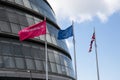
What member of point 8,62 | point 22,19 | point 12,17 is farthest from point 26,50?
point 12,17

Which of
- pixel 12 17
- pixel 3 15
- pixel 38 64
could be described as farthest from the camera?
pixel 38 64

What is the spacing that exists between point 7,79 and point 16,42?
4176 millimetres

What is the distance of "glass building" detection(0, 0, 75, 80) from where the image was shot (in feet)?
114

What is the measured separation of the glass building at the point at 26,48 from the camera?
3484 centimetres

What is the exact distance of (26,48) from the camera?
122 feet

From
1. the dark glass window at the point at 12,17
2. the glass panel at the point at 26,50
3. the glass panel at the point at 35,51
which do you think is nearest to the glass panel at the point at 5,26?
the dark glass window at the point at 12,17

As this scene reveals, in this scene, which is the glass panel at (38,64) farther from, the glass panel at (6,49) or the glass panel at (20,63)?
the glass panel at (6,49)

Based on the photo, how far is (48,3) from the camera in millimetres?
46750

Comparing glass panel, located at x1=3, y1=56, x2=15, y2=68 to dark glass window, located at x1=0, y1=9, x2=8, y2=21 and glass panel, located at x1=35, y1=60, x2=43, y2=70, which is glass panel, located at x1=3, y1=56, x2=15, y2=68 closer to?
glass panel, located at x1=35, y1=60, x2=43, y2=70

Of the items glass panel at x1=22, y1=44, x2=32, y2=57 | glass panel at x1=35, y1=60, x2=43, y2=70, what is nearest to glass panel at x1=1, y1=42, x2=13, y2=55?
glass panel at x1=22, y1=44, x2=32, y2=57

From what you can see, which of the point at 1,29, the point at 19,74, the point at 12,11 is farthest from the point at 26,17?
the point at 19,74

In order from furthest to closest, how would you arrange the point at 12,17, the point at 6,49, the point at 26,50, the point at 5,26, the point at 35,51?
the point at 35,51 → the point at 12,17 → the point at 26,50 → the point at 5,26 → the point at 6,49

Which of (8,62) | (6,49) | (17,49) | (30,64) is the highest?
(17,49)

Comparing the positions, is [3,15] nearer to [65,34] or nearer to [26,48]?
[26,48]
